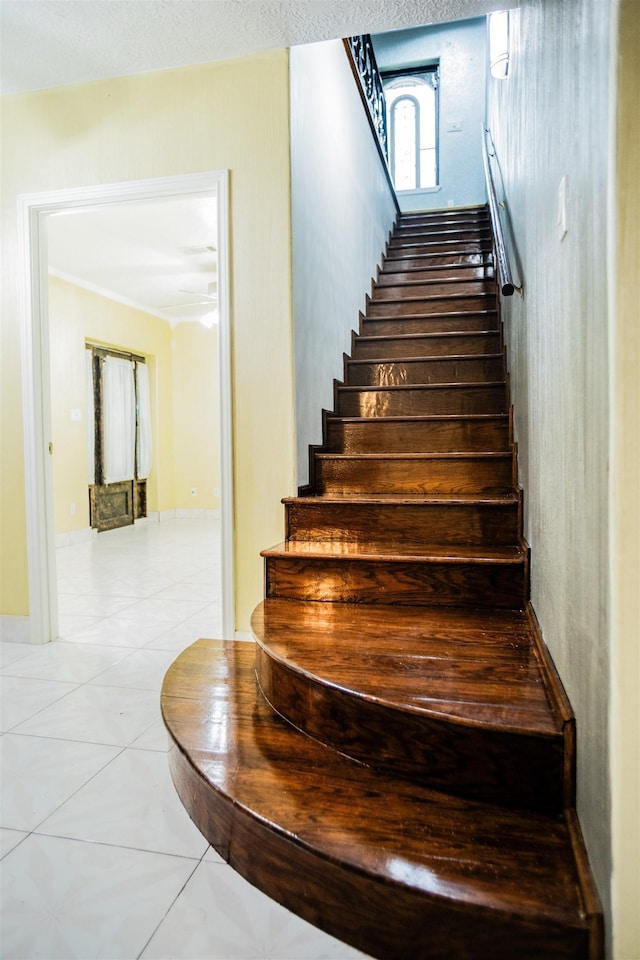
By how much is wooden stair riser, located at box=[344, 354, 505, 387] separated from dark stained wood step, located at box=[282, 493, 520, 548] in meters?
1.01

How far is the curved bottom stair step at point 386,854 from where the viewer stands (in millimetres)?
926

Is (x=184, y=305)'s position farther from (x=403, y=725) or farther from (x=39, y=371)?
(x=403, y=725)

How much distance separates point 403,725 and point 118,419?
5969 millimetres

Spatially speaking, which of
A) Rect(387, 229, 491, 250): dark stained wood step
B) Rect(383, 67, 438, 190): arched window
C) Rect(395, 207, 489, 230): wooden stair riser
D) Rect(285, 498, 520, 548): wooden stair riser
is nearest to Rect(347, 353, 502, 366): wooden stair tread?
Rect(285, 498, 520, 548): wooden stair riser

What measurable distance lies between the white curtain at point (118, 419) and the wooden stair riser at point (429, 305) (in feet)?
11.6

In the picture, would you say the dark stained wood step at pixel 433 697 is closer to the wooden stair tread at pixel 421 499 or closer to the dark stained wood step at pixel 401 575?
the dark stained wood step at pixel 401 575

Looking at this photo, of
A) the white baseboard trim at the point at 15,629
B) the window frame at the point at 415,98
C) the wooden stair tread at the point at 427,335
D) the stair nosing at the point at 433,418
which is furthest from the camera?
the window frame at the point at 415,98

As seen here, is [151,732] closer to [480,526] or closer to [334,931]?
[334,931]

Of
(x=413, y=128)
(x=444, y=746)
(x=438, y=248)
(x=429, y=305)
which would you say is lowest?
(x=444, y=746)

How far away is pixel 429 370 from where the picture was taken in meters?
3.18

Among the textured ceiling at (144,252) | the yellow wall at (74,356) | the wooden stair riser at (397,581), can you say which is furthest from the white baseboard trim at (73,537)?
the wooden stair riser at (397,581)

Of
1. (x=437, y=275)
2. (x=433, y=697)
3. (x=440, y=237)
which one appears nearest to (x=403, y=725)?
(x=433, y=697)

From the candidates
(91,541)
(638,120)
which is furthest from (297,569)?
(91,541)

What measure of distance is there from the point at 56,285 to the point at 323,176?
361 cm
